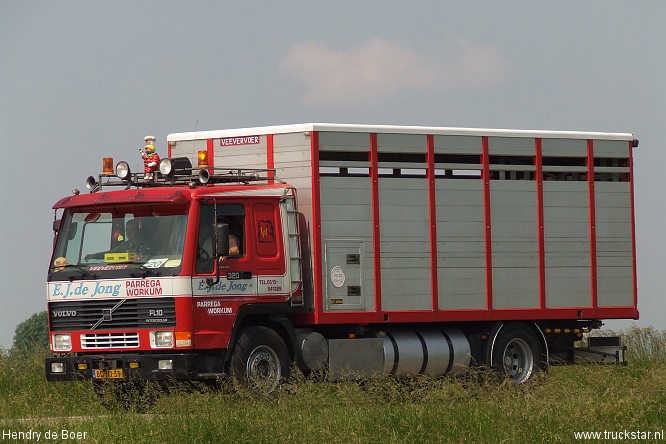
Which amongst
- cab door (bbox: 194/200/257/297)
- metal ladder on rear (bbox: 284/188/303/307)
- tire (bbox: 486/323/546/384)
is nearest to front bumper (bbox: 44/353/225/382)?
cab door (bbox: 194/200/257/297)

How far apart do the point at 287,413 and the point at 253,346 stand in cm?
263

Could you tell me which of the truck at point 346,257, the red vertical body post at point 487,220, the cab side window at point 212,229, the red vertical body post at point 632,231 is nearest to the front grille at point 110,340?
the truck at point 346,257

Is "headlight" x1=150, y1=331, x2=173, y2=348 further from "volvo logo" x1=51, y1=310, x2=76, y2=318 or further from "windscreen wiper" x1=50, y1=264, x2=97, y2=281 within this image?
"volvo logo" x1=51, y1=310, x2=76, y2=318

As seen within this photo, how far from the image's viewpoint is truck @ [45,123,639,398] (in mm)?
17031

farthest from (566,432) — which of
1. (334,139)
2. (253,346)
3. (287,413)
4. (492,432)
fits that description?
(334,139)

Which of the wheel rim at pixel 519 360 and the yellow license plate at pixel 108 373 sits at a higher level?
the yellow license plate at pixel 108 373

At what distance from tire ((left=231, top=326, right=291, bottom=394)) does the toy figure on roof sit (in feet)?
8.49

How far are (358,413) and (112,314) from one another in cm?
375

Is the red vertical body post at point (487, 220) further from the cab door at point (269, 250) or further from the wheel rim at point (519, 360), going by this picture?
A: the cab door at point (269, 250)

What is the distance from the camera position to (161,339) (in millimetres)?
16797

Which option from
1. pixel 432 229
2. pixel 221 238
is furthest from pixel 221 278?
pixel 432 229

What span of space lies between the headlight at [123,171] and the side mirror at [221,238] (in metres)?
1.90

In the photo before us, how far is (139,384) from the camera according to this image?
1772 centimetres

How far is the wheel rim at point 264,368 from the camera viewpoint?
17.4 m
